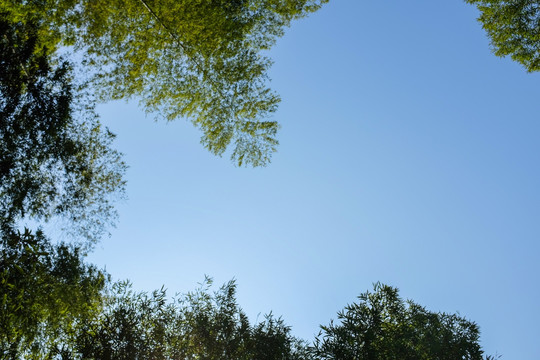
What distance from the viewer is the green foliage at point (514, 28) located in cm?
1291

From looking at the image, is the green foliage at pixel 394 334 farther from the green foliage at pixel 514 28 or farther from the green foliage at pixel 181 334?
the green foliage at pixel 514 28

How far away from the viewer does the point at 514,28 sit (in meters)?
13.3

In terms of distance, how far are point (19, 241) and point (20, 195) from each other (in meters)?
9.34

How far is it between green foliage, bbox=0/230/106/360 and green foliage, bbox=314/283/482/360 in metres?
10.4

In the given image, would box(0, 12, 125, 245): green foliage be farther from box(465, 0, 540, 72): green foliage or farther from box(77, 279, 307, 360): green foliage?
box(465, 0, 540, 72): green foliage

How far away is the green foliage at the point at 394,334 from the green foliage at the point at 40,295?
34.2ft

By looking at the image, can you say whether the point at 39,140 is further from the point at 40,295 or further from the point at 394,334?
the point at 394,334

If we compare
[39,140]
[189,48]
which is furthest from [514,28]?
[39,140]

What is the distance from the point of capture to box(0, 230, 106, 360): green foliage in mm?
8227

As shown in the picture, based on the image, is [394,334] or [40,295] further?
[394,334]

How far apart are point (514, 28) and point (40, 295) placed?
19442mm

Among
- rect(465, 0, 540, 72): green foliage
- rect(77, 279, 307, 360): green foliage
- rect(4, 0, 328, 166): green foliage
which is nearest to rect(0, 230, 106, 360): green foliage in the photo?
rect(77, 279, 307, 360): green foliage

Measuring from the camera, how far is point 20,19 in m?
13.4

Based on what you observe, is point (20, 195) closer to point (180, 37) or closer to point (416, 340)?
point (180, 37)
